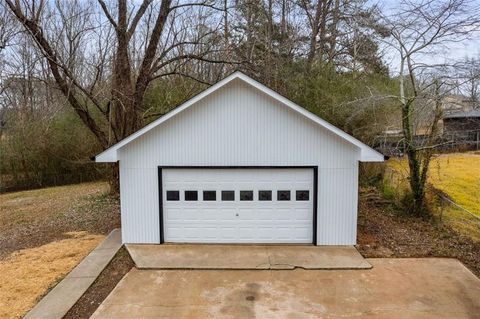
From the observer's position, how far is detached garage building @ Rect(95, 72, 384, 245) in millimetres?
9461

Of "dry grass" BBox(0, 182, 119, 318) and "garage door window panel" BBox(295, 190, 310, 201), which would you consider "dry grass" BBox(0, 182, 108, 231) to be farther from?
"garage door window panel" BBox(295, 190, 310, 201)

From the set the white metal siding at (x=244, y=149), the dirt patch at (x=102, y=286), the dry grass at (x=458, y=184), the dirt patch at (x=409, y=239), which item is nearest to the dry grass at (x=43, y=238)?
the dirt patch at (x=102, y=286)

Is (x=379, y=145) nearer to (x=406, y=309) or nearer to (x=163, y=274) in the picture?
(x=406, y=309)

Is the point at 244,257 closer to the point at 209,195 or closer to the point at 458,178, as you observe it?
the point at 209,195

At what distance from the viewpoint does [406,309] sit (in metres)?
6.49

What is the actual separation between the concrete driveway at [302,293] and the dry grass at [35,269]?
153 centimetres

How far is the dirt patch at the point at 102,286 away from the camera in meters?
6.53

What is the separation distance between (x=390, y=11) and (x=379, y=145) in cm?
575

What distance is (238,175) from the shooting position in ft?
32.0

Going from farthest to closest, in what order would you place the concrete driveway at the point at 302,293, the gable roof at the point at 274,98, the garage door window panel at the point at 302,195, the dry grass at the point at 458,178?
1. the dry grass at the point at 458,178
2. the garage door window panel at the point at 302,195
3. the gable roof at the point at 274,98
4. the concrete driveway at the point at 302,293

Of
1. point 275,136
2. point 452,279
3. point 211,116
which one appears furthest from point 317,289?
point 211,116

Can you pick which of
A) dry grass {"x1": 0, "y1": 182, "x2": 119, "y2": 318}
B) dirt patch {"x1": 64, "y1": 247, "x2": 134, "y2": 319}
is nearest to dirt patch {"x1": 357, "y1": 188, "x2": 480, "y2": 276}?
dirt patch {"x1": 64, "y1": 247, "x2": 134, "y2": 319}

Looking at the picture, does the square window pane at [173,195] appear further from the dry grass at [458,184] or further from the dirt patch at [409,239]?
the dry grass at [458,184]

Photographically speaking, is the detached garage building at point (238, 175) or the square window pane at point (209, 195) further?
the square window pane at point (209, 195)
